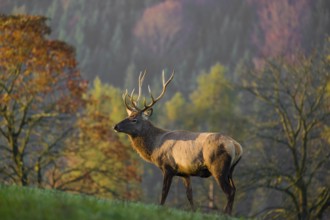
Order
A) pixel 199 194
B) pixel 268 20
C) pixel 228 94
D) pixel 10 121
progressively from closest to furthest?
pixel 10 121 → pixel 199 194 → pixel 228 94 → pixel 268 20

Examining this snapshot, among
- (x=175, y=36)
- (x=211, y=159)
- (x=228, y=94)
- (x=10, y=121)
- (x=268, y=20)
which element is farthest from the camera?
(x=175, y=36)

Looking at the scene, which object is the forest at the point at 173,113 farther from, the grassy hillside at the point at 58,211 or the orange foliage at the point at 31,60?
the grassy hillside at the point at 58,211

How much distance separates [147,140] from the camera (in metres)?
14.6

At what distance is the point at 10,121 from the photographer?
77.9 ft

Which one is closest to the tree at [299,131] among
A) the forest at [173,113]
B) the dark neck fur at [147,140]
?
the forest at [173,113]

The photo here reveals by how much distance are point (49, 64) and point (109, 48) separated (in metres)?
147

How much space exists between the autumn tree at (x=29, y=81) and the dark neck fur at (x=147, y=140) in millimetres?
9647

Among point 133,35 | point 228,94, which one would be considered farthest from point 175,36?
point 228,94

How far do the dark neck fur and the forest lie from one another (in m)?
2.03

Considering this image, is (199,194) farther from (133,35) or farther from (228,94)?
(133,35)

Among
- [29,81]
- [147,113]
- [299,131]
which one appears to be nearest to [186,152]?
[147,113]

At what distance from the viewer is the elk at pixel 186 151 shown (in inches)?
502

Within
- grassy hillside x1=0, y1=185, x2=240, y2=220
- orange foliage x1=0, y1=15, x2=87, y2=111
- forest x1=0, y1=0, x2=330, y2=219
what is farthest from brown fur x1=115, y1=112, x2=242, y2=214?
orange foliage x1=0, y1=15, x2=87, y2=111

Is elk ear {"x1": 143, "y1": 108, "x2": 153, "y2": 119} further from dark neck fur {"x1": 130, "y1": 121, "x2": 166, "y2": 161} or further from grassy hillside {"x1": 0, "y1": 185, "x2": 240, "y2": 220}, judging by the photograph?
grassy hillside {"x1": 0, "y1": 185, "x2": 240, "y2": 220}
